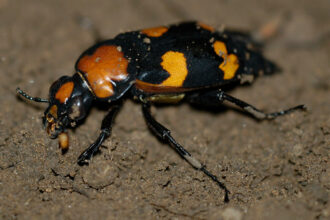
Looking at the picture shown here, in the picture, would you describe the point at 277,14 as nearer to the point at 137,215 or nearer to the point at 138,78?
the point at 138,78

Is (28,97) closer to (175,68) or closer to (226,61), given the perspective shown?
(175,68)

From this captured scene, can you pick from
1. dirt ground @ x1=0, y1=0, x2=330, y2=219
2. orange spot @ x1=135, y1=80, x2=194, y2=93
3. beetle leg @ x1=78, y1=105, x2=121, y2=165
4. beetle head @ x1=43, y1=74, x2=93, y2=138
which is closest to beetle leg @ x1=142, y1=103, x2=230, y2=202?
dirt ground @ x1=0, y1=0, x2=330, y2=219

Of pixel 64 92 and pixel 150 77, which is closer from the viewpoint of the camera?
pixel 64 92

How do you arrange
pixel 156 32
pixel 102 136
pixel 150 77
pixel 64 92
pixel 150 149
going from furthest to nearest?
pixel 156 32 < pixel 150 149 < pixel 150 77 < pixel 64 92 < pixel 102 136

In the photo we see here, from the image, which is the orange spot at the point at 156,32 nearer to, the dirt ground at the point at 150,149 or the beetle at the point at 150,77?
the beetle at the point at 150,77

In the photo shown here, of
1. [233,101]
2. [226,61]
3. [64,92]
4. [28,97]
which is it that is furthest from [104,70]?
[233,101]

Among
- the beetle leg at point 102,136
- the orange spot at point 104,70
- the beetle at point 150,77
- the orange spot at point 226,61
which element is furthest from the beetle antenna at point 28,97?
the orange spot at point 226,61
